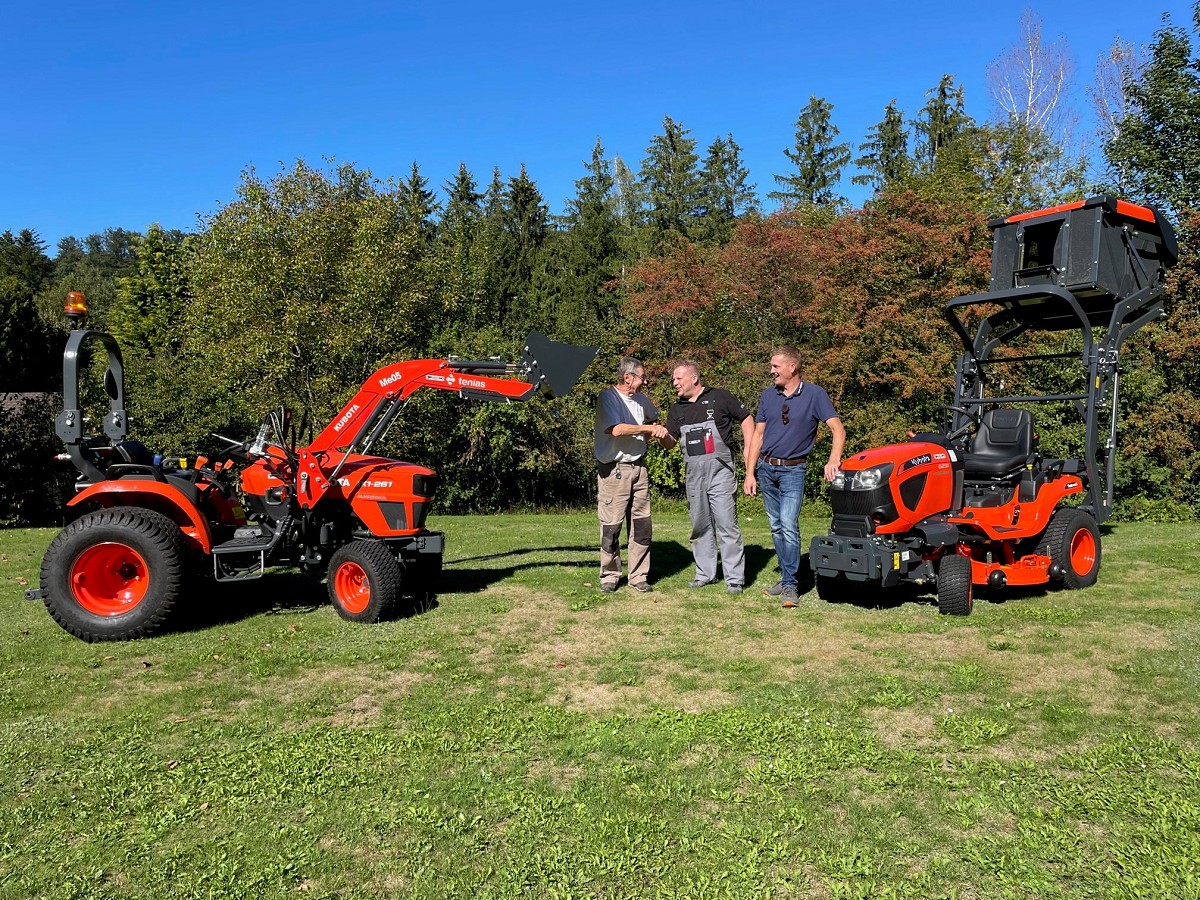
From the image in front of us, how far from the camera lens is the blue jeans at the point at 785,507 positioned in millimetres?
7043

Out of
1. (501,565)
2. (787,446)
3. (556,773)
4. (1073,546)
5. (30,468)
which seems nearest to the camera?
(556,773)

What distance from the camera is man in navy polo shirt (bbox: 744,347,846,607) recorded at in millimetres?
7000

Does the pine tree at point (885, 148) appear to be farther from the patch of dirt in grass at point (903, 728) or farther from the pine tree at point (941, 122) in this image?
the patch of dirt in grass at point (903, 728)

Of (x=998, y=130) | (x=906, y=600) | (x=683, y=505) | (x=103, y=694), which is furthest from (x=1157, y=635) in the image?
(x=998, y=130)

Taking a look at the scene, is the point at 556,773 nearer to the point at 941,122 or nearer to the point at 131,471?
the point at 131,471

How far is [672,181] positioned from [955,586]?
28979 millimetres

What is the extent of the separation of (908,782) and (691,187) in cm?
3186

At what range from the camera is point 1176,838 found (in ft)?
10.3

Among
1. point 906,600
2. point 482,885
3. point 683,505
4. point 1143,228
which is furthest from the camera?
point 683,505

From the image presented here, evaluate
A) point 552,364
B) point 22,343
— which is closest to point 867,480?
point 552,364

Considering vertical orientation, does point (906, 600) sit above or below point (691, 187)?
below

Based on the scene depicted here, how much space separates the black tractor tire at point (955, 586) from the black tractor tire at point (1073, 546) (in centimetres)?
117

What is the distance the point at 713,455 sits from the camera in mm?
7512

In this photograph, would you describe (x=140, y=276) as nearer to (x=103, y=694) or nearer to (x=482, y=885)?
(x=103, y=694)
